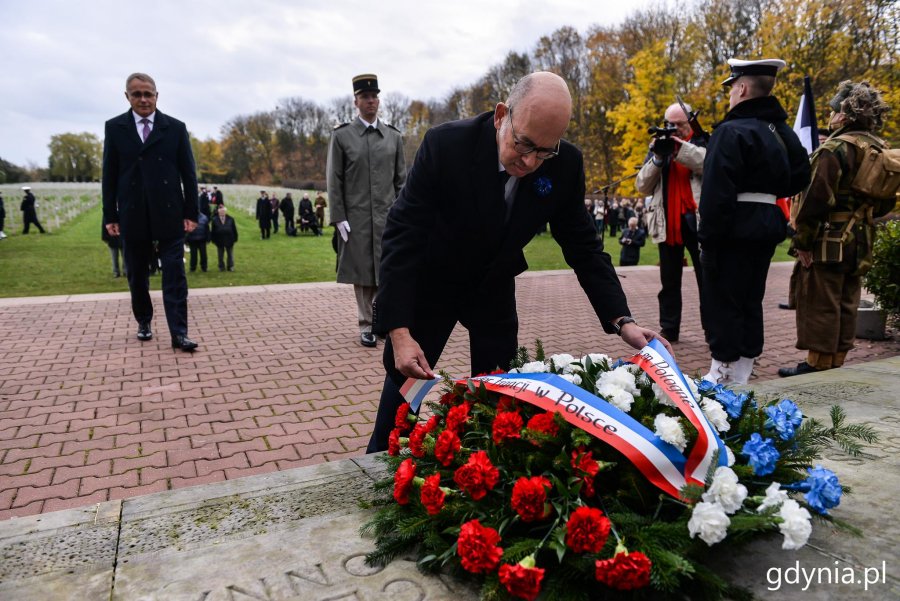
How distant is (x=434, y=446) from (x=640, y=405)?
71cm

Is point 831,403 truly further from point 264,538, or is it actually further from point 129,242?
point 129,242

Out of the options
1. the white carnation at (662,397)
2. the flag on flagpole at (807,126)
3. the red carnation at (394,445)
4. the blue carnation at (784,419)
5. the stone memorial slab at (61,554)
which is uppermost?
the flag on flagpole at (807,126)

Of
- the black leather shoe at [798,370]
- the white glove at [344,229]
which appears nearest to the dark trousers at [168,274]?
the white glove at [344,229]

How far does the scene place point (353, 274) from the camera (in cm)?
631

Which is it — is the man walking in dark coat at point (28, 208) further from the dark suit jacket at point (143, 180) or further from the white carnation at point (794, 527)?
the white carnation at point (794, 527)

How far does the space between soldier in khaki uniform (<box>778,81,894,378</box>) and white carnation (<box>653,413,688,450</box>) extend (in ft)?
12.3

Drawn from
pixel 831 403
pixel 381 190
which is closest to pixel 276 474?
pixel 831 403

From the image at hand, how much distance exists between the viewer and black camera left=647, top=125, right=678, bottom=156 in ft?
19.2

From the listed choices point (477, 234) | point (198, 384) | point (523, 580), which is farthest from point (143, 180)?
point (523, 580)

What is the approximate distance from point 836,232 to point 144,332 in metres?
6.24

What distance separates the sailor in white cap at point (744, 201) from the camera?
436 cm

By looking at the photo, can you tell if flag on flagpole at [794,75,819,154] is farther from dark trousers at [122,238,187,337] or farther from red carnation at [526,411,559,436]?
dark trousers at [122,238,187,337]

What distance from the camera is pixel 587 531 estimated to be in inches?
67.0

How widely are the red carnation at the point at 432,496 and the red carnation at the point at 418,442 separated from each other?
0.79 ft
